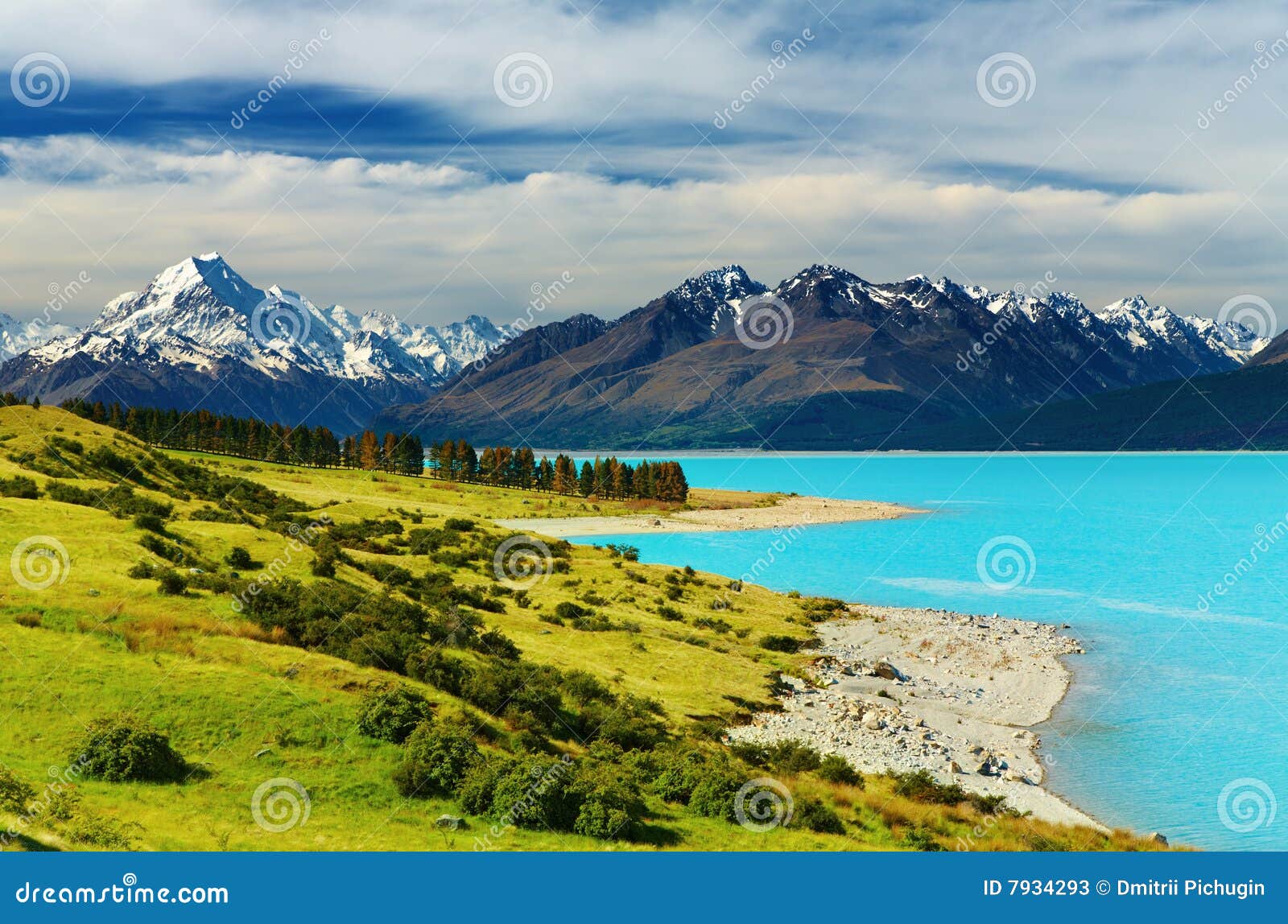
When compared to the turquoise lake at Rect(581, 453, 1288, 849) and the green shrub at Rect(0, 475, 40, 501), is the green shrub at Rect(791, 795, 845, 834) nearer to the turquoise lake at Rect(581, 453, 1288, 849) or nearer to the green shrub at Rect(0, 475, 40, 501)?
the turquoise lake at Rect(581, 453, 1288, 849)

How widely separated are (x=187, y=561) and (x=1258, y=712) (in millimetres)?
55293

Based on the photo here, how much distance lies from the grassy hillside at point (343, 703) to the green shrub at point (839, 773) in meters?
0.14

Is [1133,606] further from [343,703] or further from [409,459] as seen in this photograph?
[409,459]

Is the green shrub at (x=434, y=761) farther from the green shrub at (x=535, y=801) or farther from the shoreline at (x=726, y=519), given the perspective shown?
the shoreline at (x=726, y=519)

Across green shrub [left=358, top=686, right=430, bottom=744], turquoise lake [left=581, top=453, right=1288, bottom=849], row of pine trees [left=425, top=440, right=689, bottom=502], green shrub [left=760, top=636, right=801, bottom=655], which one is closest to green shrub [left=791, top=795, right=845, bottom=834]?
green shrub [left=358, top=686, right=430, bottom=744]

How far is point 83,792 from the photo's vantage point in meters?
20.6

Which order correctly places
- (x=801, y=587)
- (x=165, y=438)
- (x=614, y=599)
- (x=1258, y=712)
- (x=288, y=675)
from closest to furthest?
(x=288, y=675)
(x=1258, y=712)
(x=614, y=599)
(x=801, y=587)
(x=165, y=438)

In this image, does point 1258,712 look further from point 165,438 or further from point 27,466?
point 165,438

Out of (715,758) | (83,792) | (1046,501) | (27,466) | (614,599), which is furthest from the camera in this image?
(1046,501)

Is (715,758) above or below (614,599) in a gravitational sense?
below

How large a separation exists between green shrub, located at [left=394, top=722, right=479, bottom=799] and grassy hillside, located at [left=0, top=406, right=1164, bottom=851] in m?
0.09

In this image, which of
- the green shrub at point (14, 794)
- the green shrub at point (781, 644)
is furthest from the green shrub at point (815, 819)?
the green shrub at point (781, 644)

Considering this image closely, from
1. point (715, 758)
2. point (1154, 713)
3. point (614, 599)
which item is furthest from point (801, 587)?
point (715, 758)

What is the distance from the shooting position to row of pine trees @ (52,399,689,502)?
162 meters
